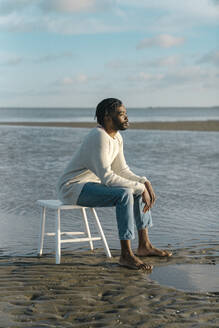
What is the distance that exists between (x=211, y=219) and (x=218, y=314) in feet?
12.2

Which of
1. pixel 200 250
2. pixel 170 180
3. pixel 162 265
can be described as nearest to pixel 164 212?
pixel 200 250

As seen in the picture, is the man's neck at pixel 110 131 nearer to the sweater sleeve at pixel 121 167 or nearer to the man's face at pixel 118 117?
the man's face at pixel 118 117

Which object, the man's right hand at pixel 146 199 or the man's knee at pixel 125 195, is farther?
the man's right hand at pixel 146 199

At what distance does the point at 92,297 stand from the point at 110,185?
132cm

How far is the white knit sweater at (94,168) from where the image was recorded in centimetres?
505

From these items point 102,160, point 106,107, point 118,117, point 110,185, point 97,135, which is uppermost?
point 106,107

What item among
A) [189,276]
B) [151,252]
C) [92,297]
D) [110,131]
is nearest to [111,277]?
[92,297]

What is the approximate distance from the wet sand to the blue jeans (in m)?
0.39

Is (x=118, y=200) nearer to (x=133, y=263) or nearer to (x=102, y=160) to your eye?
(x=102, y=160)

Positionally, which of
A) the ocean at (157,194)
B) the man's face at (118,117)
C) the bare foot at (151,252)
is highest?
the man's face at (118,117)

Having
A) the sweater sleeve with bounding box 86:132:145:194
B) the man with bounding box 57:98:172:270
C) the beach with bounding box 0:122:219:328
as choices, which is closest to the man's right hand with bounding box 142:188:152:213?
the man with bounding box 57:98:172:270

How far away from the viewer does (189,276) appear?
471 cm

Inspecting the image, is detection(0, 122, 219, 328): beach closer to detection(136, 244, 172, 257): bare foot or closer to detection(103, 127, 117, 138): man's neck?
detection(136, 244, 172, 257): bare foot

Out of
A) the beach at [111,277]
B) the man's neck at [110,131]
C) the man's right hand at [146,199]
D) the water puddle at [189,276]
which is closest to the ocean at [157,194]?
the beach at [111,277]
